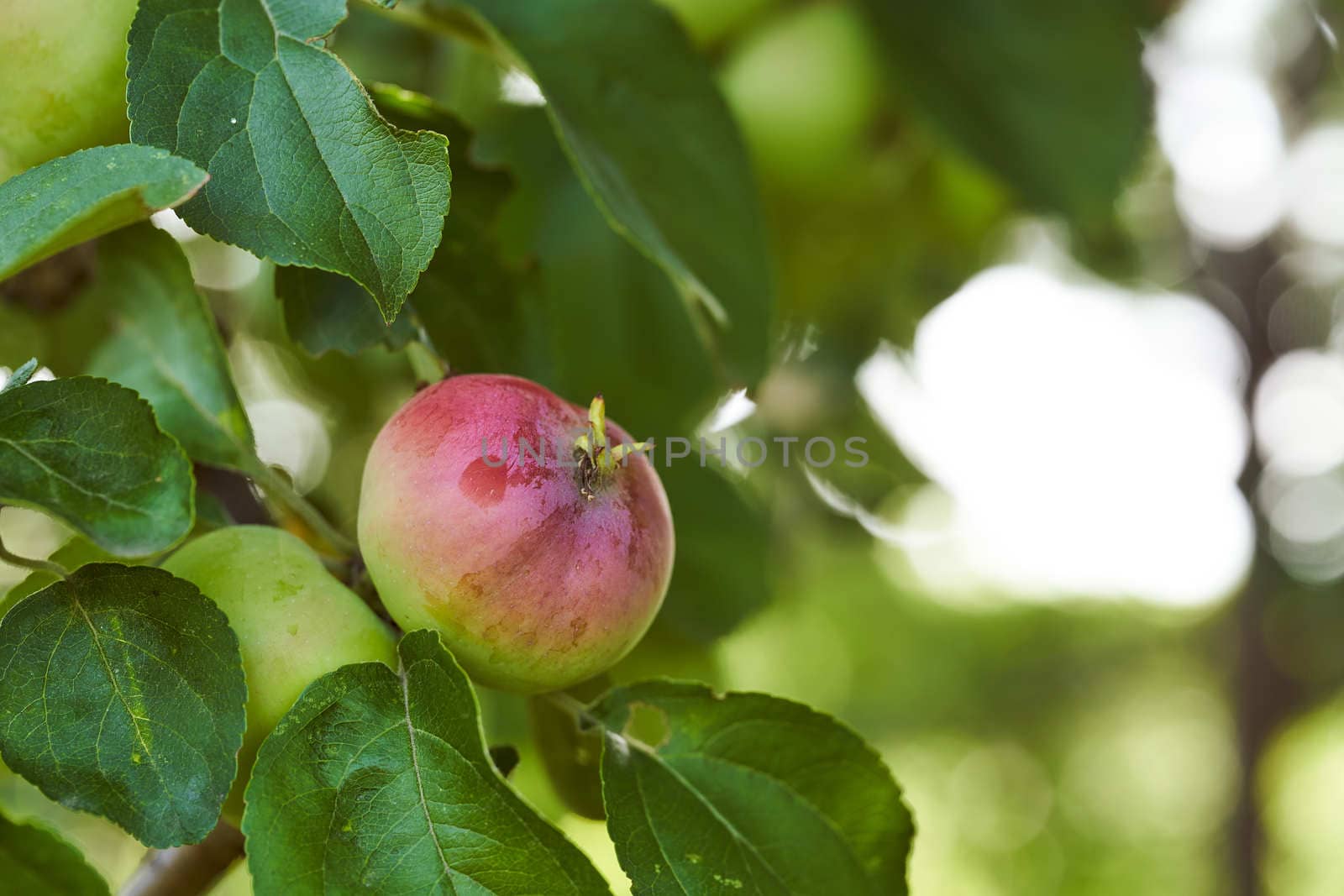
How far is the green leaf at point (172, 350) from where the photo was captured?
40cm

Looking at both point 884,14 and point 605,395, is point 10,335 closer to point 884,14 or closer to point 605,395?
point 605,395

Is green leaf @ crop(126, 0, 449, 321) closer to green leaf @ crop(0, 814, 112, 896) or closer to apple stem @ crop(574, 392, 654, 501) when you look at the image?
apple stem @ crop(574, 392, 654, 501)

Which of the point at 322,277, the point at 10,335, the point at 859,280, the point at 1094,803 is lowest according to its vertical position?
the point at 1094,803

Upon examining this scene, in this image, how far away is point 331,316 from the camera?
0.39 m

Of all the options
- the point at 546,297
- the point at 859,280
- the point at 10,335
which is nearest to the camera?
the point at 546,297

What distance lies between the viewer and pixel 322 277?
0.39 metres

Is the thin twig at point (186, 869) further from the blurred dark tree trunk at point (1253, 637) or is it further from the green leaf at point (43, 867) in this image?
the blurred dark tree trunk at point (1253, 637)

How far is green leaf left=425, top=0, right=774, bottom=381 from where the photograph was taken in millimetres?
464

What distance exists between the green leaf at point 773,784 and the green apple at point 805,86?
37 centimetres

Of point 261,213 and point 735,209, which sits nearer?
point 261,213

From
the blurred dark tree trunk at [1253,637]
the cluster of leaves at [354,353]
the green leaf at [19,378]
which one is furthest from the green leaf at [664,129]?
the blurred dark tree trunk at [1253,637]

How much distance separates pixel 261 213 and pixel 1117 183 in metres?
0.56

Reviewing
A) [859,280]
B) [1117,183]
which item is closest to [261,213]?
[1117,183]

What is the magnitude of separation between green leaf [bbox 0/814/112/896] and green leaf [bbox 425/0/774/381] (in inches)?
11.5
